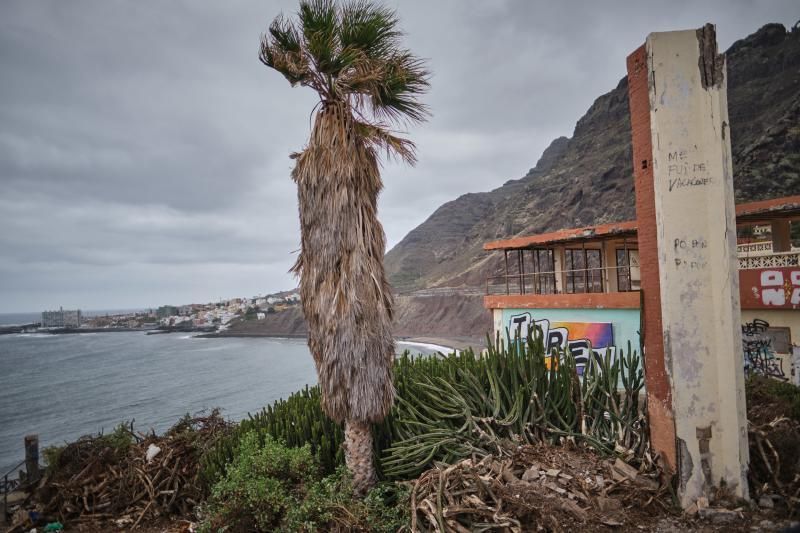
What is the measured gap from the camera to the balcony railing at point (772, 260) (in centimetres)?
1257

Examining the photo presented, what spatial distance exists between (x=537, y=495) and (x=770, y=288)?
1175 cm

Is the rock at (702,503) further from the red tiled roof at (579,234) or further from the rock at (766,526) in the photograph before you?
the red tiled roof at (579,234)

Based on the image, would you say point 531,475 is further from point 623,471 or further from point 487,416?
point 487,416

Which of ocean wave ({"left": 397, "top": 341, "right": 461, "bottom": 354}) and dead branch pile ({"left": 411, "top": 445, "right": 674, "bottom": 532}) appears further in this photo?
ocean wave ({"left": 397, "top": 341, "right": 461, "bottom": 354})

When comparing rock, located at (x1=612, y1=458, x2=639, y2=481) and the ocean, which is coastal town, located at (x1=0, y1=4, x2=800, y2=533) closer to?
rock, located at (x1=612, y1=458, x2=639, y2=481)

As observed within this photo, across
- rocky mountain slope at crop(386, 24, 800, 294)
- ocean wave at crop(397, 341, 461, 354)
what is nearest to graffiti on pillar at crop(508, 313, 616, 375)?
rocky mountain slope at crop(386, 24, 800, 294)

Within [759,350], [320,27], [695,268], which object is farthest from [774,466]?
[759,350]

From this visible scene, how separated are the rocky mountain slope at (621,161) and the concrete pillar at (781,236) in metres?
26.1

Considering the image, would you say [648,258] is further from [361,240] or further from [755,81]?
[755,81]

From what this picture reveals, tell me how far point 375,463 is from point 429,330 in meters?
71.6

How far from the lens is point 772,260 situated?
12914 mm

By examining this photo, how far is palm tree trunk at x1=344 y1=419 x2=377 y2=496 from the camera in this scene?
6410mm

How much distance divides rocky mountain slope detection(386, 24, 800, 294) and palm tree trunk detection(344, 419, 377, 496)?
135 ft

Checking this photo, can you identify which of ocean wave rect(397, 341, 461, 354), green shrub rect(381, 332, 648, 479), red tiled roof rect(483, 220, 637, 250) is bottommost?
ocean wave rect(397, 341, 461, 354)
